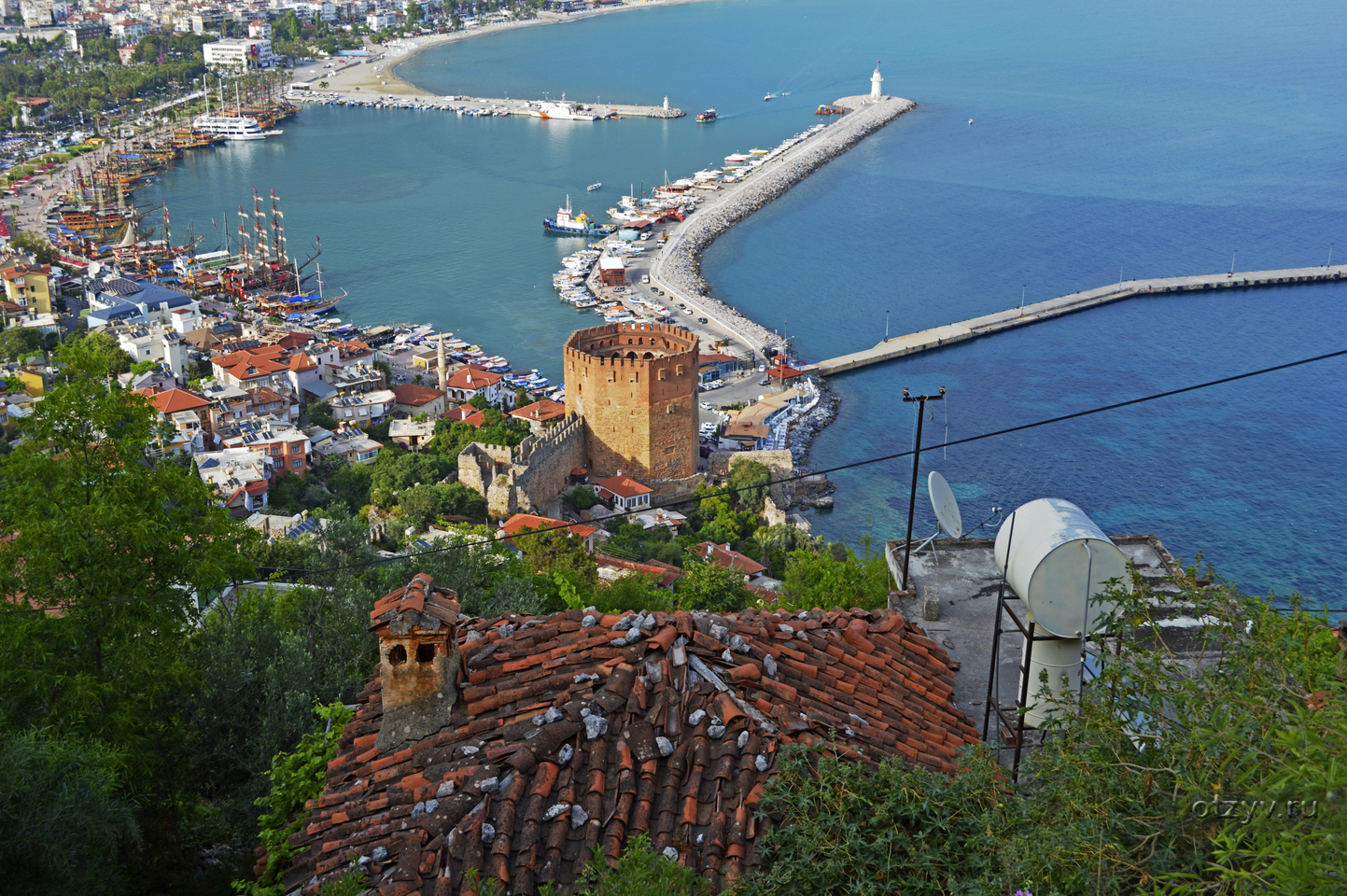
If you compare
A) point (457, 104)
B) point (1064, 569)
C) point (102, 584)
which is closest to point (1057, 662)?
point (1064, 569)

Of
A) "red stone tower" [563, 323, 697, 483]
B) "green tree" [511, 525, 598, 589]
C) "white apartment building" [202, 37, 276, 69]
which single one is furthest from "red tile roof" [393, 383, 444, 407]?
"white apartment building" [202, 37, 276, 69]

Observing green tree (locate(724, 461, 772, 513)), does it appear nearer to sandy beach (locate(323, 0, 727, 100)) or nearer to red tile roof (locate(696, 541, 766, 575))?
red tile roof (locate(696, 541, 766, 575))

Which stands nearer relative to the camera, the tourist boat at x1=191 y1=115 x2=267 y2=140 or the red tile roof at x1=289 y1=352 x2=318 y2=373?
the red tile roof at x1=289 y1=352 x2=318 y2=373

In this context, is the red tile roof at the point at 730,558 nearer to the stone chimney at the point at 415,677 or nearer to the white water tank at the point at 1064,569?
the white water tank at the point at 1064,569

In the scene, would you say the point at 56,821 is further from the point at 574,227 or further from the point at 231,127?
the point at 231,127

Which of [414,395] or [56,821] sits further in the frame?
[414,395]

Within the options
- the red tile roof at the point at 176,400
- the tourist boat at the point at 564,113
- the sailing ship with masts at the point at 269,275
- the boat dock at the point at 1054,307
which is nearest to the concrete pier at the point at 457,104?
the tourist boat at the point at 564,113

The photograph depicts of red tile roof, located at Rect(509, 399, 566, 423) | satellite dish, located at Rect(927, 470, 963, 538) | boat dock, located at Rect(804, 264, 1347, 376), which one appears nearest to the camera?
satellite dish, located at Rect(927, 470, 963, 538)
